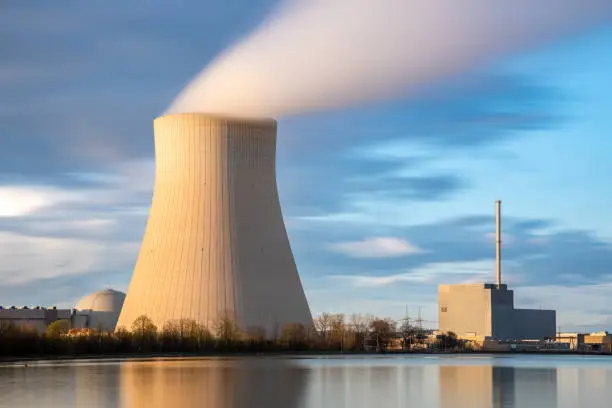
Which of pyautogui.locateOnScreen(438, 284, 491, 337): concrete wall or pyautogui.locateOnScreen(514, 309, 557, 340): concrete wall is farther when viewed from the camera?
pyautogui.locateOnScreen(514, 309, 557, 340): concrete wall

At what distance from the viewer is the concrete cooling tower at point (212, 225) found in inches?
1849

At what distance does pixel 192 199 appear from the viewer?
46719mm

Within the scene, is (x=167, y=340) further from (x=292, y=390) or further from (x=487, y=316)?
(x=487, y=316)

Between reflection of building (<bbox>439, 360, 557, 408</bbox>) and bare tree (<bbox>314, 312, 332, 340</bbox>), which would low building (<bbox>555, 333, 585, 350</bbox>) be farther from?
reflection of building (<bbox>439, 360, 557, 408</bbox>)

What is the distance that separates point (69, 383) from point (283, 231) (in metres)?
27.0

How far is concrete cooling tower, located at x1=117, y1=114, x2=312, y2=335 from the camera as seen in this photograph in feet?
154

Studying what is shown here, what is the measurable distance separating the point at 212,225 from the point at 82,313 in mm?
31316

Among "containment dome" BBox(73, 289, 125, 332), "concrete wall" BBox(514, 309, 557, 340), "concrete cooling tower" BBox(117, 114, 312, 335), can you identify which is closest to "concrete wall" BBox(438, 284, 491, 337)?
"concrete wall" BBox(514, 309, 557, 340)

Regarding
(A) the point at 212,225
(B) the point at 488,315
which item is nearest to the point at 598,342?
(B) the point at 488,315

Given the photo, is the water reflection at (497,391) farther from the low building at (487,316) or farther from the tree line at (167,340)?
the low building at (487,316)

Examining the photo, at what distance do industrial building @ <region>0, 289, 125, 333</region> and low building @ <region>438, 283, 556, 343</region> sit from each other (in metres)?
27.6

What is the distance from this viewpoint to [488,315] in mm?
84875

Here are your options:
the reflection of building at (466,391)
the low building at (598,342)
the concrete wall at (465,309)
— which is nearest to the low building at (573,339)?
the low building at (598,342)

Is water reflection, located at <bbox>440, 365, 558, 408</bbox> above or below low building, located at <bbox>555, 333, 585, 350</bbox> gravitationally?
above
